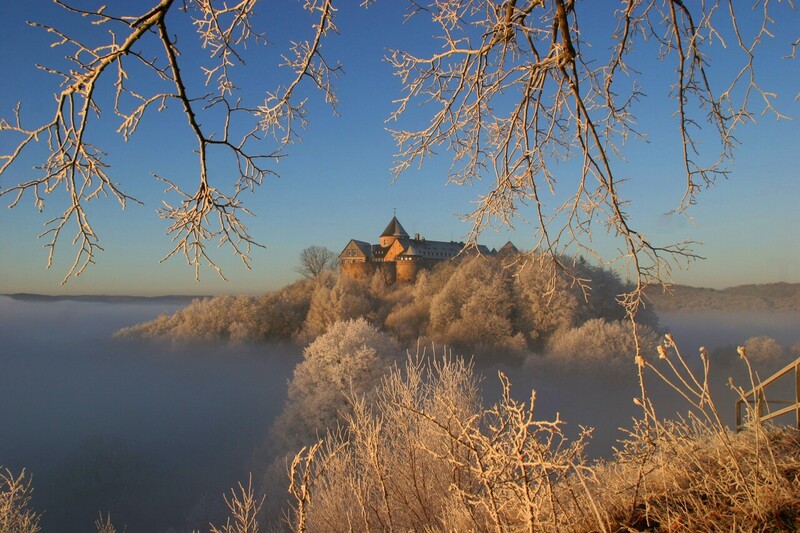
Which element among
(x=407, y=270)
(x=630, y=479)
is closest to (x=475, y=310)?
(x=407, y=270)

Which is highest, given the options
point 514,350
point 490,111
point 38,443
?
point 490,111

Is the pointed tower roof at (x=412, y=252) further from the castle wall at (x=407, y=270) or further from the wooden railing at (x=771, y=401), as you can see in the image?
the wooden railing at (x=771, y=401)

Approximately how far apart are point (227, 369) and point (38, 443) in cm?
1211

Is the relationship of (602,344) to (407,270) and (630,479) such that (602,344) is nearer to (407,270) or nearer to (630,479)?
(407,270)

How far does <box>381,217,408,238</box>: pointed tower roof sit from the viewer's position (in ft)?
164

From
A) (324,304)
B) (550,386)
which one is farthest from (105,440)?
(550,386)

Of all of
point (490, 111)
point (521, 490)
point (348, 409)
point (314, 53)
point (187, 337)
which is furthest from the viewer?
point (187, 337)

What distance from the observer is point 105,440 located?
27312 mm

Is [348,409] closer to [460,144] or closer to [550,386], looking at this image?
[550,386]

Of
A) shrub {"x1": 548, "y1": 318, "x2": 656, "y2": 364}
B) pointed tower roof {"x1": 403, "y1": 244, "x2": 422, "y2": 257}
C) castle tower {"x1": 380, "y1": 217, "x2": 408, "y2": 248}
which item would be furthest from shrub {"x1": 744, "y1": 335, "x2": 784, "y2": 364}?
castle tower {"x1": 380, "y1": 217, "x2": 408, "y2": 248}

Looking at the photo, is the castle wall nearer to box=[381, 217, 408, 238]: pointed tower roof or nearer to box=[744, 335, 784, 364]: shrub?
box=[381, 217, 408, 238]: pointed tower roof

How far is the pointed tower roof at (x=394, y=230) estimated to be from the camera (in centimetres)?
5003

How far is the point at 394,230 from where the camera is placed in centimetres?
5022

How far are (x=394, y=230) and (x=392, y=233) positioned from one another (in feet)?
1.26
